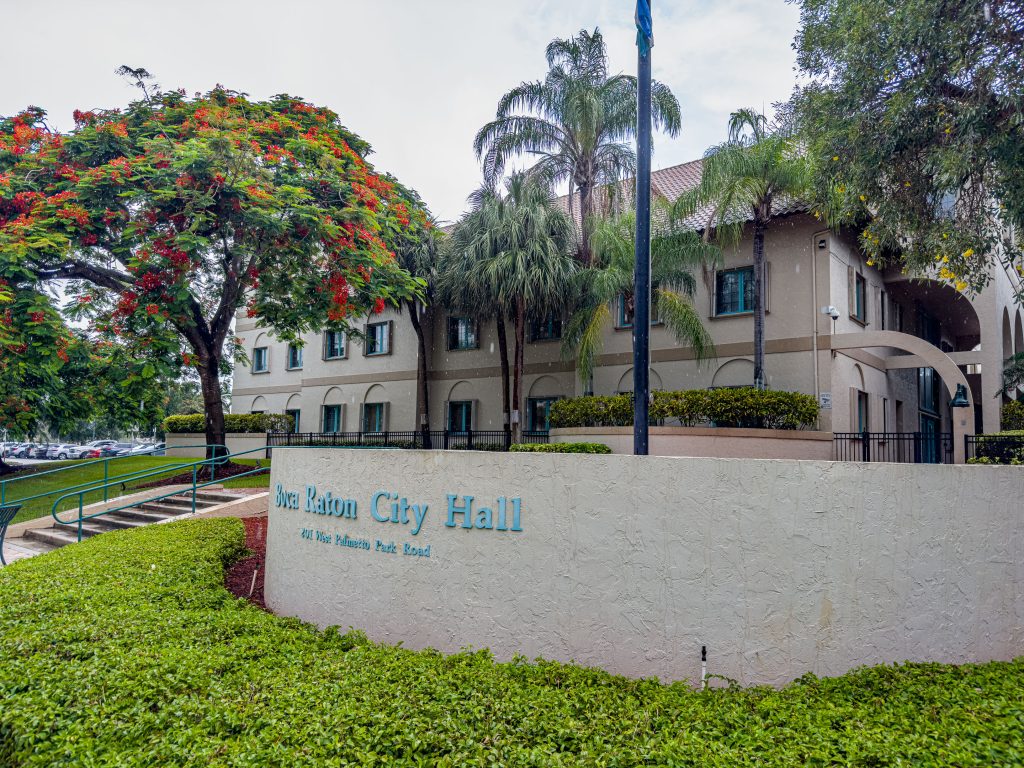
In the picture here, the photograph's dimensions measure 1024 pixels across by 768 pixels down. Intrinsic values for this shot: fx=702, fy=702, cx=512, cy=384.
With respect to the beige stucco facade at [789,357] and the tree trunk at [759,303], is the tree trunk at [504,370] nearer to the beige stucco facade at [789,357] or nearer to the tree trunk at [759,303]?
the beige stucco facade at [789,357]

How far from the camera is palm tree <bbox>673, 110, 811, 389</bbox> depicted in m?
15.3

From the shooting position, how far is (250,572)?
34.0 ft

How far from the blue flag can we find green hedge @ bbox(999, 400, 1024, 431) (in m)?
17.1

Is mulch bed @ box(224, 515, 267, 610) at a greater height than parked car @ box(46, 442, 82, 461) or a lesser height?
greater

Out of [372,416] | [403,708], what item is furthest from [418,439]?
[403,708]

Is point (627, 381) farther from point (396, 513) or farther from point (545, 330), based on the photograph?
point (396, 513)

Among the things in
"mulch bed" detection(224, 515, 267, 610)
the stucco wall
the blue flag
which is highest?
the blue flag

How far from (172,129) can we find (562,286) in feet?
32.0

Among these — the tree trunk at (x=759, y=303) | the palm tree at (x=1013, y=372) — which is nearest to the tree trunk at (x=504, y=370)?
the tree trunk at (x=759, y=303)

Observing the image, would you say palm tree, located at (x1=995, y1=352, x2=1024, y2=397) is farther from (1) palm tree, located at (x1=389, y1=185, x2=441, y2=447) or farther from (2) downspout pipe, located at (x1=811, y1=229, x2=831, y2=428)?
(1) palm tree, located at (x1=389, y1=185, x2=441, y2=447)

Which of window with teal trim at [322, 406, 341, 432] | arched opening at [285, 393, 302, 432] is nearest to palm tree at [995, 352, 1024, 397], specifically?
window with teal trim at [322, 406, 341, 432]

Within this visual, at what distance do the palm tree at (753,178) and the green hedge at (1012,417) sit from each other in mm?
8378

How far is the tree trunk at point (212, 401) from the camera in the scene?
1869 cm

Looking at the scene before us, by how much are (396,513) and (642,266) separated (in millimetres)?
3875
